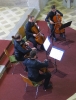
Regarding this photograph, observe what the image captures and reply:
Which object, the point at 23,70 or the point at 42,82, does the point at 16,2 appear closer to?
the point at 23,70

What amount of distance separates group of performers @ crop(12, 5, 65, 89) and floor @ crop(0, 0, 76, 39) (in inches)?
55.6

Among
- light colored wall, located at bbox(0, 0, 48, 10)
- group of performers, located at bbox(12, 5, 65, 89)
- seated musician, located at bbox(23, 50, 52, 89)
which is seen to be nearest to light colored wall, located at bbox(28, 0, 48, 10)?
light colored wall, located at bbox(0, 0, 48, 10)

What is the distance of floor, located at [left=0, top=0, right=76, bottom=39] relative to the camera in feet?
31.8

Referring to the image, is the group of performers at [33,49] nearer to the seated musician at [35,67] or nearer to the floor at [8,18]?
the seated musician at [35,67]

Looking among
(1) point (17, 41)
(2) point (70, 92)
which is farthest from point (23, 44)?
(2) point (70, 92)

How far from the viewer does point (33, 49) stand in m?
6.38

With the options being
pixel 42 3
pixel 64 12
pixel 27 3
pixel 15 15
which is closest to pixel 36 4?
pixel 42 3

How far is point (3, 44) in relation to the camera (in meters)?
8.34

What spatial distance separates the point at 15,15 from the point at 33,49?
15.8 ft

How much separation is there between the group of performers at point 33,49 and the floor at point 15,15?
4.63 ft

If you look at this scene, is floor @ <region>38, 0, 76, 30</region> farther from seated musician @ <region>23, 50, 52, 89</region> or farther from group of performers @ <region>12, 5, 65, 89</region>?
seated musician @ <region>23, 50, 52, 89</region>

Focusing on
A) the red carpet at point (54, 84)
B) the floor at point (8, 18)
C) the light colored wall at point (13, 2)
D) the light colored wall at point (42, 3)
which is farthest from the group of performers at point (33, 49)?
the light colored wall at point (13, 2)

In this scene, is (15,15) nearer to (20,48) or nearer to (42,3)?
(42,3)

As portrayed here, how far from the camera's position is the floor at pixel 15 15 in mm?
9695
